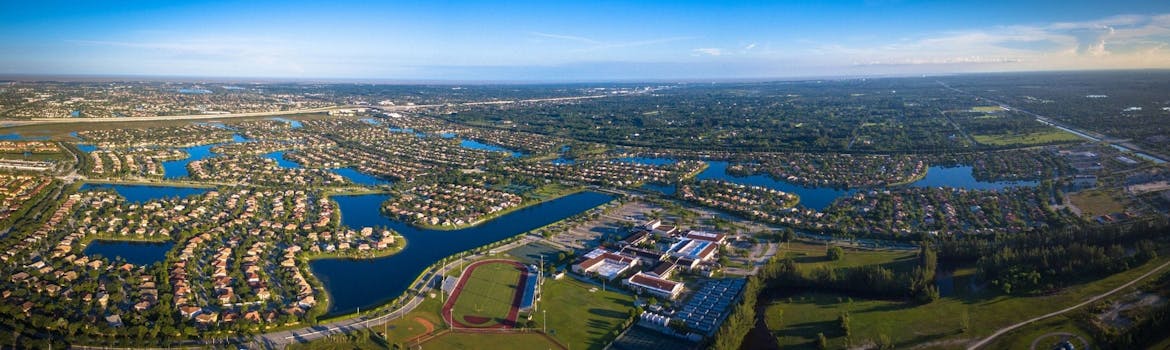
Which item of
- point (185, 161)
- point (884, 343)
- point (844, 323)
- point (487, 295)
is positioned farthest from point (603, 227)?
point (185, 161)

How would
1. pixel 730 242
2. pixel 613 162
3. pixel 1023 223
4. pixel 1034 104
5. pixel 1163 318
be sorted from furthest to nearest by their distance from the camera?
pixel 1034 104 < pixel 613 162 < pixel 1023 223 < pixel 730 242 < pixel 1163 318

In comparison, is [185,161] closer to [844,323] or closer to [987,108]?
[844,323]

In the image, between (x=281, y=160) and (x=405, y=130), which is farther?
(x=405, y=130)

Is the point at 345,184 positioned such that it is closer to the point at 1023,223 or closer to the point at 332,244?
the point at 332,244

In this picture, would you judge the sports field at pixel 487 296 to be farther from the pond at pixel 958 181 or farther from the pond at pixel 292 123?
the pond at pixel 292 123

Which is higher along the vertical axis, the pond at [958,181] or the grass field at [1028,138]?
the grass field at [1028,138]

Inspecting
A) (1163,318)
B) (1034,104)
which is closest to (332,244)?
(1163,318)

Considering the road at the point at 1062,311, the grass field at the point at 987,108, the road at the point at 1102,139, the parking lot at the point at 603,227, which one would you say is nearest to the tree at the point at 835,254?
the road at the point at 1062,311
